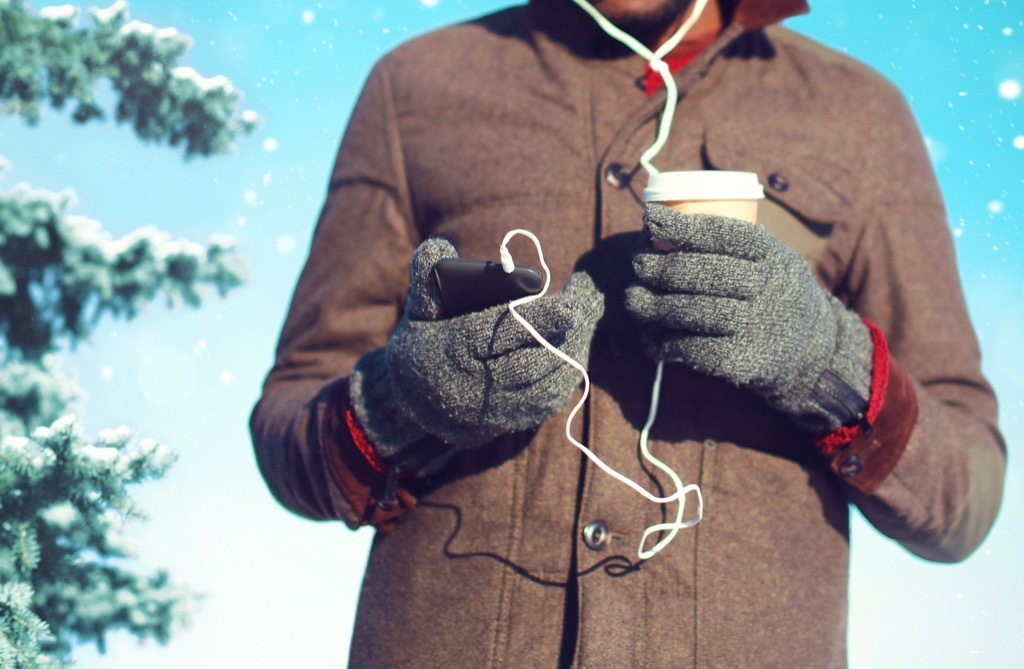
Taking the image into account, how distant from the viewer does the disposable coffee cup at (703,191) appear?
120 cm

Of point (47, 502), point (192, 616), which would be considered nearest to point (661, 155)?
point (47, 502)

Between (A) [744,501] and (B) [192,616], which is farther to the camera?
(B) [192,616]

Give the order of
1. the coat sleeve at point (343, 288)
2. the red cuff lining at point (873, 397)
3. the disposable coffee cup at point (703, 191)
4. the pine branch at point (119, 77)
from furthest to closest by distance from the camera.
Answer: the pine branch at point (119, 77) < the coat sleeve at point (343, 288) < the red cuff lining at point (873, 397) < the disposable coffee cup at point (703, 191)

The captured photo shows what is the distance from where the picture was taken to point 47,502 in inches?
88.1

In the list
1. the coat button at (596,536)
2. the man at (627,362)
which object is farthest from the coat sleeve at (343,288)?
the coat button at (596,536)

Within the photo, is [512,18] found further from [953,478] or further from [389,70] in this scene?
[953,478]

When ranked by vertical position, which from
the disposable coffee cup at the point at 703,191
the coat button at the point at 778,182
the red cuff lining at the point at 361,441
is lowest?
the red cuff lining at the point at 361,441

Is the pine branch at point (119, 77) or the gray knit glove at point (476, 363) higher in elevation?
the pine branch at point (119, 77)

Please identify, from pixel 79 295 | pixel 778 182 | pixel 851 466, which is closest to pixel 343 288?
pixel 778 182

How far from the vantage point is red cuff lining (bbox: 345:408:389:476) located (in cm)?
135

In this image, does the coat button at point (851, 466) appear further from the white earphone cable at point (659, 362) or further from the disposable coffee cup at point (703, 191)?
the disposable coffee cup at point (703, 191)

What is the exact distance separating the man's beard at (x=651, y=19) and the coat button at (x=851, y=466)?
828 mm

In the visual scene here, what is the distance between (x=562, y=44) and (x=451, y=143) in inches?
11.5

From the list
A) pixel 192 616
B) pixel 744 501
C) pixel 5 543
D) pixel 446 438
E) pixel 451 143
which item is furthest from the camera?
pixel 192 616
